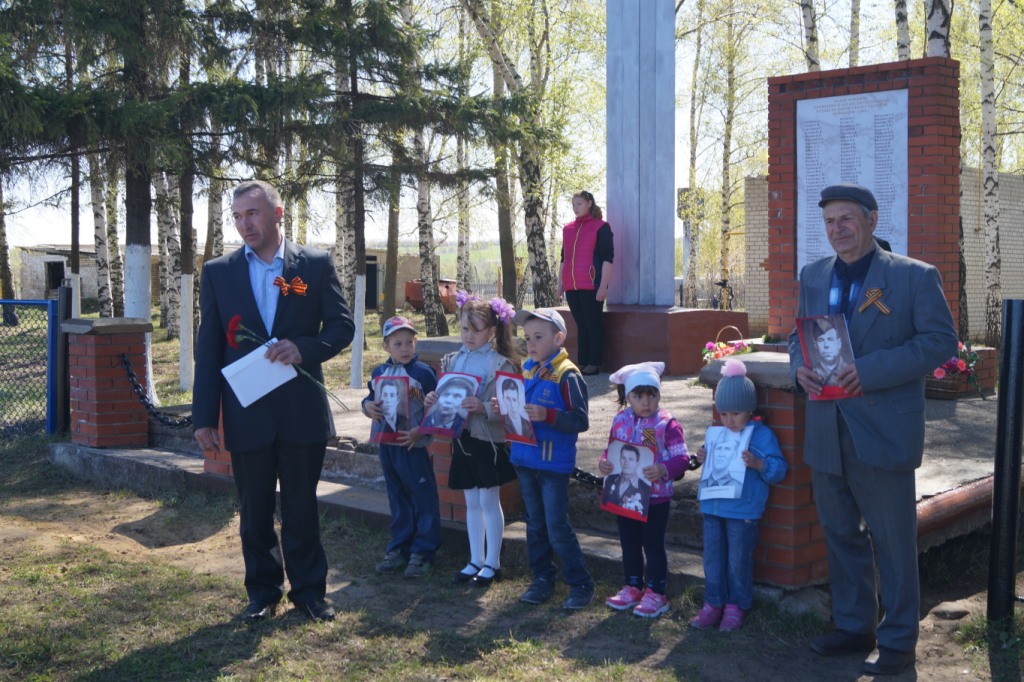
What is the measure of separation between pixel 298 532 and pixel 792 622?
2.32 metres

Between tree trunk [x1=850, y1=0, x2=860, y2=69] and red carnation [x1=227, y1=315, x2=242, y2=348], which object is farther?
tree trunk [x1=850, y1=0, x2=860, y2=69]

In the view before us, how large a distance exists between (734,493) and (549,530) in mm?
962

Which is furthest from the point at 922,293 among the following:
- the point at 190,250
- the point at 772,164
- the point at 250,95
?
the point at 190,250

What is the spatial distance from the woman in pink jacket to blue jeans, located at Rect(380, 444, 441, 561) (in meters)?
4.54

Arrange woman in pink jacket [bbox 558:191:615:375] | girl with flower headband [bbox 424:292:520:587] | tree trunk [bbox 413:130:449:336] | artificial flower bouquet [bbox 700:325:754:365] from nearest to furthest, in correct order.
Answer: girl with flower headband [bbox 424:292:520:587], artificial flower bouquet [bbox 700:325:754:365], woman in pink jacket [bbox 558:191:615:375], tree trunk [bbox 413:130:449:336]

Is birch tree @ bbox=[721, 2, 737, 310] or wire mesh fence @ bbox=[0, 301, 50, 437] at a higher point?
birch tree @ bbox=[721, 2, 737, 310]

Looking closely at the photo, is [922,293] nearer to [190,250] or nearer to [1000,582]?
[1000,582]

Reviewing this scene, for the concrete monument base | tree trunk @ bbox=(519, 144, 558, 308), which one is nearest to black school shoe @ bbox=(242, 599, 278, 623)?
the concrete monument base

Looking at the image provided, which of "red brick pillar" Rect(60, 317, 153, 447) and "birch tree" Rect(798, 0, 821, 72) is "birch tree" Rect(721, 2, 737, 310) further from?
"red brick pillar" Rect(60, 317, 153, 447)

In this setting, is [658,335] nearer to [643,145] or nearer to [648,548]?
[643,145]

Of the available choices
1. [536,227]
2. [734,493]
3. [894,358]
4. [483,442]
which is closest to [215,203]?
[536,227]

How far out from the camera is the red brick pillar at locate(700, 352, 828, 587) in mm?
4617

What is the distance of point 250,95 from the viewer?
1043 cm

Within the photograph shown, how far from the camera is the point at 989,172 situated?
1827 cm
